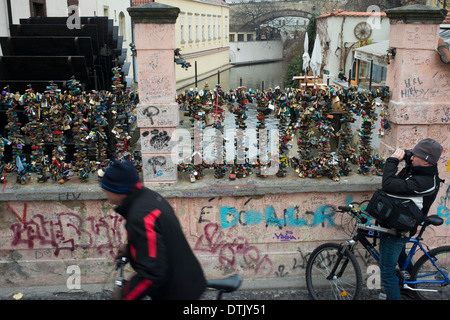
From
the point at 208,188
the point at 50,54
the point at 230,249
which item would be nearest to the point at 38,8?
the point at 50,54

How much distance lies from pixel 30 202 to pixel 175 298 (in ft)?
8.56

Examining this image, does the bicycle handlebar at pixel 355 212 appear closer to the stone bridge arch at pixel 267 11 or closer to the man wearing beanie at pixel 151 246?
the man wearing beanie at pixel 151 246

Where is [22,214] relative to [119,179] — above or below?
below

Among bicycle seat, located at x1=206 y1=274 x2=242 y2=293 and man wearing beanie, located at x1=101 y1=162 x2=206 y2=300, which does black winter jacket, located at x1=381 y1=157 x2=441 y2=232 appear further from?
man wearing beanie, located at x1=101 y1=162 x2=206 y2=300

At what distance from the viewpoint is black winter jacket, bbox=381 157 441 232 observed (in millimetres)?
4180

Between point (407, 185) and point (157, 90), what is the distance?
2586 millimetres

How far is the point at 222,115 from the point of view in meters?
5.36

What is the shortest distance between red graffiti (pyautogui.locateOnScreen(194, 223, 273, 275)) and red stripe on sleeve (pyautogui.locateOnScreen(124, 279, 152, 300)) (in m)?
2.22

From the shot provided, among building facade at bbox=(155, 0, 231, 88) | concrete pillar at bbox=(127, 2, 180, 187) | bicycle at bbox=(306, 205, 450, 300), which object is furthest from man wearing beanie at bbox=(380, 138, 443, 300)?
building facade at bbox=(155, 0, 231, 88)

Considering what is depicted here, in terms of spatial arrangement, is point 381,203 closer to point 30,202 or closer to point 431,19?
point 431,19

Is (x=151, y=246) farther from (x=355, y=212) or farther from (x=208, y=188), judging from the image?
(x=355, y=212)

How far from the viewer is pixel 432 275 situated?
4.73m

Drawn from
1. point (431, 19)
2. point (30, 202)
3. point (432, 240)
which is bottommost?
point (432, 240)
